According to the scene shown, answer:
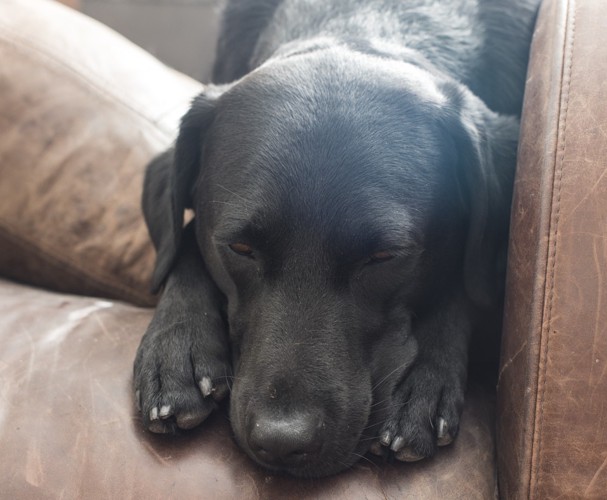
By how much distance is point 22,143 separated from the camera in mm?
2006

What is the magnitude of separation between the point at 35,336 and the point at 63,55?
2.88 feet

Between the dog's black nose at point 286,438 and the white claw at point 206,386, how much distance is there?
149 mm

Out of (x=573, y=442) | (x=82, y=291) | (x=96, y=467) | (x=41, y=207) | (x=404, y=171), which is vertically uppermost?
(x=404, y=171)

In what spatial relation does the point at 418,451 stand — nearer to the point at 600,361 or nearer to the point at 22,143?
the point at 600,361

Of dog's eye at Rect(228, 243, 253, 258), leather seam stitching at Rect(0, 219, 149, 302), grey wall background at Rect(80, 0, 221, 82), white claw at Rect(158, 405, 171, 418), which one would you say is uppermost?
dog's eye at Rect(228, 243, 253, 258)

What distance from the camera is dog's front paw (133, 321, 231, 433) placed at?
1.34 metres

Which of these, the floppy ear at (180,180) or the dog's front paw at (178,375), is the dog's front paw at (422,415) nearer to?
the dog's front paw at (178,375)

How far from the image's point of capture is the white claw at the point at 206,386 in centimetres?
139

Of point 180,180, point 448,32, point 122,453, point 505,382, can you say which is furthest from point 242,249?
point 448,32

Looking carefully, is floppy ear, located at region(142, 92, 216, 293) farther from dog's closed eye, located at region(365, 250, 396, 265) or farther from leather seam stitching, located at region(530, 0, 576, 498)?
leather seam stitching, located at region(530, 0, 576, 498)

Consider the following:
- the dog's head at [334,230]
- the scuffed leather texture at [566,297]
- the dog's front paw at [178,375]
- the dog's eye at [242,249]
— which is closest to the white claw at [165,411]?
the dog's front paw at [178,375]

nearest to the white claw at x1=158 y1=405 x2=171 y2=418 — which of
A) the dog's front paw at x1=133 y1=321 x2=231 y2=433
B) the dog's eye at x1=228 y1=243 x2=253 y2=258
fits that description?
the dog's front paw at x1=133 y1=321 x2=231 y2=433

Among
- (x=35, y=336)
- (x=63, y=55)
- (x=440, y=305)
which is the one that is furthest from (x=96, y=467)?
(x=63, y=55)

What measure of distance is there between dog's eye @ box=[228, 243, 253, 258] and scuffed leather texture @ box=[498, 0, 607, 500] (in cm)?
49
